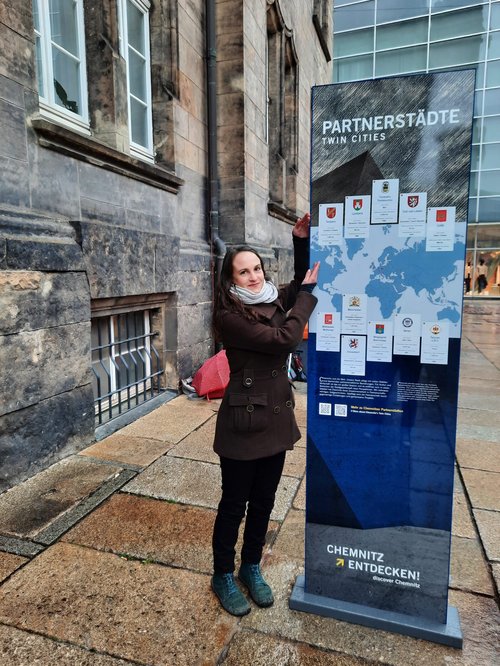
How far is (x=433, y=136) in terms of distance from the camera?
1.89 meters

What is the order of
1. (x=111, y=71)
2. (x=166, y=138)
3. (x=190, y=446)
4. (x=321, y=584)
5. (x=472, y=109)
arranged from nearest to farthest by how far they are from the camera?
(x=472, y=109) < (x=321, y=584) < (x=190, y=446) < (x=111, y=71) < (x=166, y=138)

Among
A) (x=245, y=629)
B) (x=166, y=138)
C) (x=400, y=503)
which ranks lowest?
(x=245, y=629)

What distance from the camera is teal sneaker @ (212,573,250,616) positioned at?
2260 mm

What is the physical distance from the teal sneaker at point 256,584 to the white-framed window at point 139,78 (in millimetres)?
4579

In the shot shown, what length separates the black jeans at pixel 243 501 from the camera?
2.22 m

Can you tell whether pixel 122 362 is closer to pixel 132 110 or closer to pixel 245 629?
pixel 132 110

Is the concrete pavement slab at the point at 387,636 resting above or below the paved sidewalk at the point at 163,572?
below

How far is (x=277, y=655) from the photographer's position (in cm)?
203

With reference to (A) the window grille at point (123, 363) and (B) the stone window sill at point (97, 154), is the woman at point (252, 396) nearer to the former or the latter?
(B) the stone window sill at point (97, 154)

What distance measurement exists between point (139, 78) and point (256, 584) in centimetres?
556

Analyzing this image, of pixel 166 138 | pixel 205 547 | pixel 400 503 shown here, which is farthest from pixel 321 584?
pixel 166 138

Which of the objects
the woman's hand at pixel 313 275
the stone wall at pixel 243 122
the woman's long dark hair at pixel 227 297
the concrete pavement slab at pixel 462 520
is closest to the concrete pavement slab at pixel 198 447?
the concrete pavement slab at pixel 462 520

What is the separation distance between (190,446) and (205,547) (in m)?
1.59

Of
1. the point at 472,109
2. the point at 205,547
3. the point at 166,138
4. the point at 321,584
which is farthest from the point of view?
the point at 166,138
